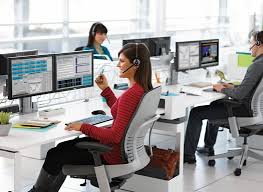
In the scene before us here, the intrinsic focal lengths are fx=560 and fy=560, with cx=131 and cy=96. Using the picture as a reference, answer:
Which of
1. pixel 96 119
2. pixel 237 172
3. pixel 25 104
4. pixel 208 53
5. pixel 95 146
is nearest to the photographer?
pixel 95 146

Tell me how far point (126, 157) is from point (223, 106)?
6.21 feet

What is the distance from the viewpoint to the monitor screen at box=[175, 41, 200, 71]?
5414 millimetres

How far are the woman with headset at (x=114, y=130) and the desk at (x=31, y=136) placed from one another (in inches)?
4.0

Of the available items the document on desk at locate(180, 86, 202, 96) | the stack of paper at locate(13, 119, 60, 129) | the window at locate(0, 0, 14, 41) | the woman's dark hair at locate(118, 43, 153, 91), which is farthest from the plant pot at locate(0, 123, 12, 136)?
the window at locate(0, 0, 14, 41)

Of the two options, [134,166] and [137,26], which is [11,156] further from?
[137,26]

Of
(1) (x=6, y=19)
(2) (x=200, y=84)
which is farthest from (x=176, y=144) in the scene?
(1) (x=6, y=19)

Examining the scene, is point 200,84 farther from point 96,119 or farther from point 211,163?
point 96,119

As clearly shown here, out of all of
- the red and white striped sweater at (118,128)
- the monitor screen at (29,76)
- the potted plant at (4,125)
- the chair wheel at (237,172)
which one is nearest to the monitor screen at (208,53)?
the chair wheel at (237,172)

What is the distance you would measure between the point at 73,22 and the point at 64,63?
5.96 metres

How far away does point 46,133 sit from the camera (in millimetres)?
3439

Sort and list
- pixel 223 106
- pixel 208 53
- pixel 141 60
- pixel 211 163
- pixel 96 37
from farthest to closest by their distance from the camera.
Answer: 1. pixel 96 37
2. pixel 208 53
3. pixel 211 163
4. pixel 223 106
5. pixel 141 60

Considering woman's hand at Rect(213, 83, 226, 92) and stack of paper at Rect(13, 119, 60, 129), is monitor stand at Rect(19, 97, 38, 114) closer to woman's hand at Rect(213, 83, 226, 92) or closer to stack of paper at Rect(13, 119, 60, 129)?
stack of paper at Rect(13, 119, 60, 129)

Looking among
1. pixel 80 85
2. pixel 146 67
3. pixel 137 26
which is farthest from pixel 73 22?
pixel 146 67

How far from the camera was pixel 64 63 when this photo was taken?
420 cm
